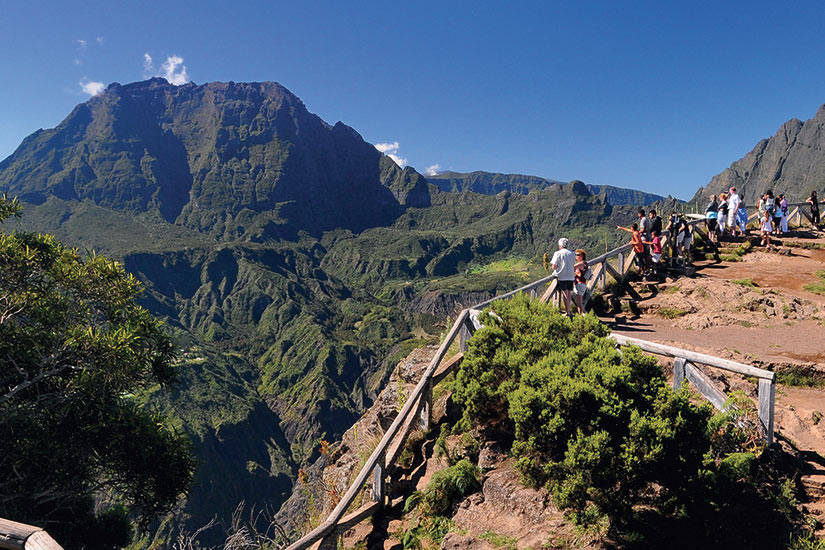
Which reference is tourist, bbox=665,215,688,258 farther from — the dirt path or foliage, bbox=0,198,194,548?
foliage, bbox=0,198,194,548

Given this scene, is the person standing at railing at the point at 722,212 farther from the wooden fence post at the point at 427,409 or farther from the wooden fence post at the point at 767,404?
the wooden fence post at the point at 427,409

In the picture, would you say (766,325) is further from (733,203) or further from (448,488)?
(733,203)

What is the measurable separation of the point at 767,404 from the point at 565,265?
5.30 meters

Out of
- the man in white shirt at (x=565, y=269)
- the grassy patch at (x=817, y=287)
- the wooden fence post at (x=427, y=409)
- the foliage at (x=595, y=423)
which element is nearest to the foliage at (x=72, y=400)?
the wooden fence post at (x=427, y=409)

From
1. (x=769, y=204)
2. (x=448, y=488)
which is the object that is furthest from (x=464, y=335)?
(x=769, y=204)

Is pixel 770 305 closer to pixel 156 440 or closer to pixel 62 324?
pixel 156 440

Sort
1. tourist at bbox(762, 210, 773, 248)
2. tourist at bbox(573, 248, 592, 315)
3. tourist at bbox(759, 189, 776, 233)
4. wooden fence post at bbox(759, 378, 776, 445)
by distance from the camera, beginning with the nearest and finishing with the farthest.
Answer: wooden fence post at bbox(759, 378, 776, 445) → tourist at bbox(573, 248, 592, 315) → tourist at bbox(762, 210, 773, 248) → tourist at bbox(759, 189, 776, 233)

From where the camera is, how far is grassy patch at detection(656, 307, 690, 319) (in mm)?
12891

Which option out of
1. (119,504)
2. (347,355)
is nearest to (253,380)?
(347,355)

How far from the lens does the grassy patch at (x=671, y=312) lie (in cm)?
1289

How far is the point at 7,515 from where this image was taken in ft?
27.9

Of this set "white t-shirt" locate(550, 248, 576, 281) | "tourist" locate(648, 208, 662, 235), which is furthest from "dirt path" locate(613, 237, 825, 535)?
"white t-shirt" locate(550, 248, 576, 281)

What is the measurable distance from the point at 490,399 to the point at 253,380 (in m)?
203

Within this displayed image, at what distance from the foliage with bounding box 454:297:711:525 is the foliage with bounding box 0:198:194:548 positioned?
27.0 ft
